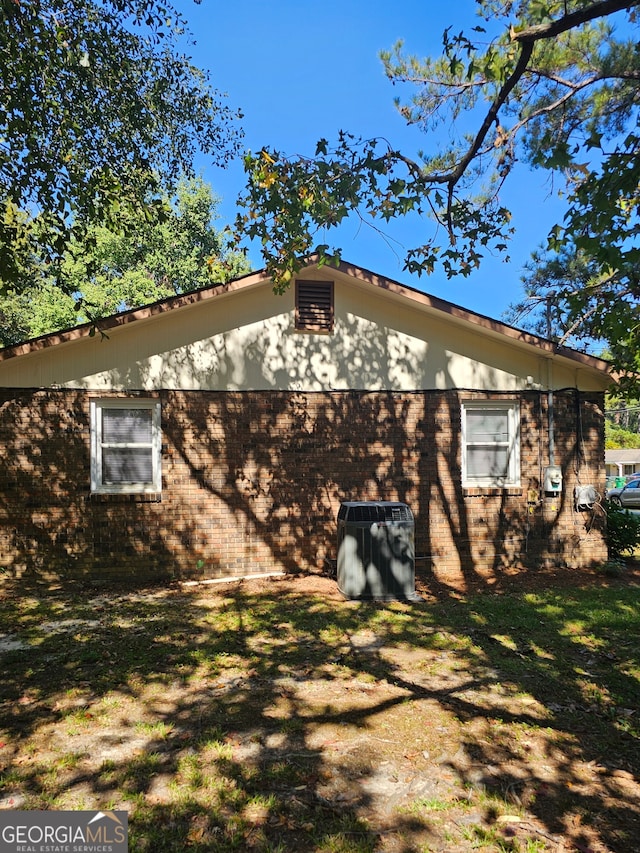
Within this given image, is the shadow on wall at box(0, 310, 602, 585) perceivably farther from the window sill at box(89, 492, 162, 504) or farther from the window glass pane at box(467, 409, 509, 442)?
the window glass pane at box(467, 409, 509, 442)

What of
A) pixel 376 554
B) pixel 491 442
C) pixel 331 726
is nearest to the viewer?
pixel 331 726

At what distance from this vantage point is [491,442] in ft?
31.9

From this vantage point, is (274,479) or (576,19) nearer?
(576,19)

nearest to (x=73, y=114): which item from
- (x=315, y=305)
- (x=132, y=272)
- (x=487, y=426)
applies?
(x=315, y=305)

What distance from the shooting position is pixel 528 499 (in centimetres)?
961

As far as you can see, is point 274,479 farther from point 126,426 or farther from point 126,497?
point 126,426

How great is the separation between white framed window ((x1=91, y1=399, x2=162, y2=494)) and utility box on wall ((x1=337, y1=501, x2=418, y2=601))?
11.1 ft

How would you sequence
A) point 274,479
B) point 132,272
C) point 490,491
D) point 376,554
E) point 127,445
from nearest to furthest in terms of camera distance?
1. point 376,554
2. point 127,445
3. point 274,479
4. point 490,491
5. point 132,272

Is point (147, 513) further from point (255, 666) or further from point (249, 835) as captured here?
point (249, 835)

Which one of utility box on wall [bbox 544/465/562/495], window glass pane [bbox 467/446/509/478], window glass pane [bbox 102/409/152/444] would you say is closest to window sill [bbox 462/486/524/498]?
window glass pane [bbox 467/446/509/478]

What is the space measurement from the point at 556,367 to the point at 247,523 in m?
6.16

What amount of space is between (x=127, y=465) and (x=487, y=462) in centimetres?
626

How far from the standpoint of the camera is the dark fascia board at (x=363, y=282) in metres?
8.39

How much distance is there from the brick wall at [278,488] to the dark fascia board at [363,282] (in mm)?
803
